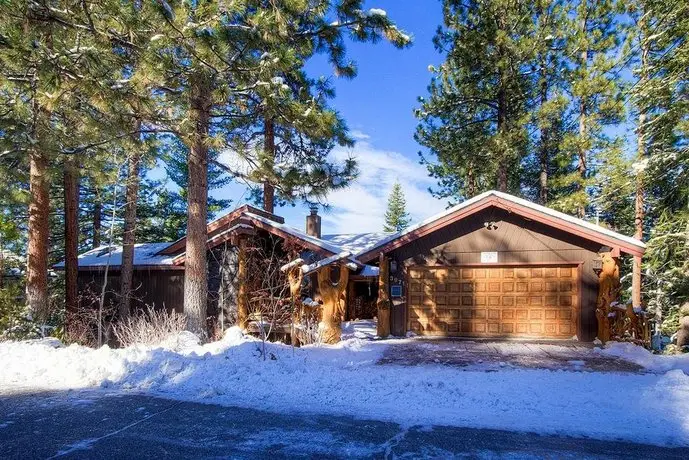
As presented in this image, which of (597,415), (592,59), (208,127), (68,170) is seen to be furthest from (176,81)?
(592,59)

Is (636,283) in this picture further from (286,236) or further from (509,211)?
(286,236)

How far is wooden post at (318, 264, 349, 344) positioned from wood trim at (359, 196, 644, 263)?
1.43 m

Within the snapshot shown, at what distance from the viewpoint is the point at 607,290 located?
10336mm

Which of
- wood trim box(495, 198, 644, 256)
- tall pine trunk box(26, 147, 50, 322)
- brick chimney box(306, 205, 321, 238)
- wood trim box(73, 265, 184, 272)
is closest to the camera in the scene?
wood trim box(495, 198, 644, 256)

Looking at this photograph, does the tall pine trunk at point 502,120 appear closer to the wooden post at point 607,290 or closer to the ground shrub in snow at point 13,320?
the wooden post at point 607,290

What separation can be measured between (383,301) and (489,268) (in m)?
3.08

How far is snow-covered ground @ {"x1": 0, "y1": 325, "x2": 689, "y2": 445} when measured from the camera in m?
4.81

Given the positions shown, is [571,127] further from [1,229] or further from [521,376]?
[1,229]

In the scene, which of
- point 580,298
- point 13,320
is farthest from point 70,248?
point 580,298

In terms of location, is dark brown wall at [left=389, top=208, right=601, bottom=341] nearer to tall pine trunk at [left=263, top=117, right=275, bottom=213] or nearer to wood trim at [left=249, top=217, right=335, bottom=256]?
wood trim at [left=249, top=217, right=335, bottom=256]

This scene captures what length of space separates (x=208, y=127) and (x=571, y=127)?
43.7 ft

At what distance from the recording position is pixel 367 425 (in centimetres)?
461

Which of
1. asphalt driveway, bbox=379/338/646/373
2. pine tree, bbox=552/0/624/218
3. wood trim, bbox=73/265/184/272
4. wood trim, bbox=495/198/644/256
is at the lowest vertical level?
asphalt driveway, bbox=379/338/646/373

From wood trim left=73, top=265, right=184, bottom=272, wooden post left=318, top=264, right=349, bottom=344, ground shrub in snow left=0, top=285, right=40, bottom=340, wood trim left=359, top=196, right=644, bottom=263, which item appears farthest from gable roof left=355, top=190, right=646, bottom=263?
ground shrub in snow left=0, top=285, right=40, bottom=340
